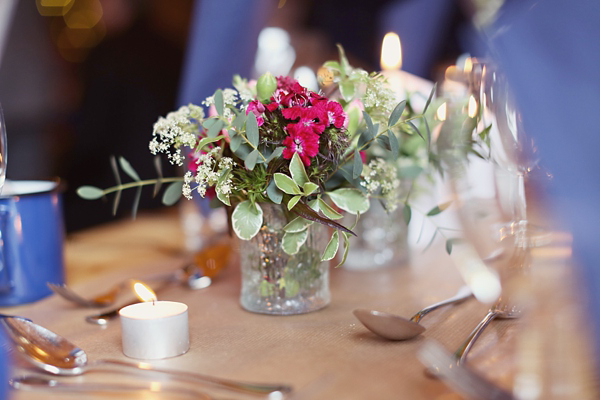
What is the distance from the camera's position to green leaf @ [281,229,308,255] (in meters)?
0.63

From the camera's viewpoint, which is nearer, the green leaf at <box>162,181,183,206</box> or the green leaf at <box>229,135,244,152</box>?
the green leaf at <box>229,135,244,152</box>

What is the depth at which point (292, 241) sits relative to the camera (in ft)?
2.07

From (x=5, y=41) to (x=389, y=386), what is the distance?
286cm

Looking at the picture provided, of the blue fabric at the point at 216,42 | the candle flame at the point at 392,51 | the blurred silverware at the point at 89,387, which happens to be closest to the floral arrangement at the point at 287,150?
the blurred silverware at the point at 89,387

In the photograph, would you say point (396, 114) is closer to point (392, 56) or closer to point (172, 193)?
point (172, 193)

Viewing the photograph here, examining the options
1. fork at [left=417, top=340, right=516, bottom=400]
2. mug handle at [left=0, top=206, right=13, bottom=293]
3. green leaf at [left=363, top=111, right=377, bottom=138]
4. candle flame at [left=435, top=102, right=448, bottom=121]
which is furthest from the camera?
candle flame at [left=435, top=102, right=448, bottom=121]

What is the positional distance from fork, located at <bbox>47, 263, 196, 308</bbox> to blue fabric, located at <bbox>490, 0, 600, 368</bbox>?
0.54 meters

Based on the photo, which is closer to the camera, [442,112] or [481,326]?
[481,326]

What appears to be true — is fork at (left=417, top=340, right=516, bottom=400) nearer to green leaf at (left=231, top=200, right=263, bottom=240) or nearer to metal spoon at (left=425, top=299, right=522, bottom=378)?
metal spoon at (left=425, top=299, right=522, bottom=378)

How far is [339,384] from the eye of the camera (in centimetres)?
47

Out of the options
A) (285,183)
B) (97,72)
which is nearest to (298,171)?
(285,183)

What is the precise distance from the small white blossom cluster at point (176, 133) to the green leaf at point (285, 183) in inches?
4.7

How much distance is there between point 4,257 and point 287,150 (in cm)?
43

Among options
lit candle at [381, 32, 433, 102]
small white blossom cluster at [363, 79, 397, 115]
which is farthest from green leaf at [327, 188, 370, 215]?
lit candle at [381, 32, 433, 102]
